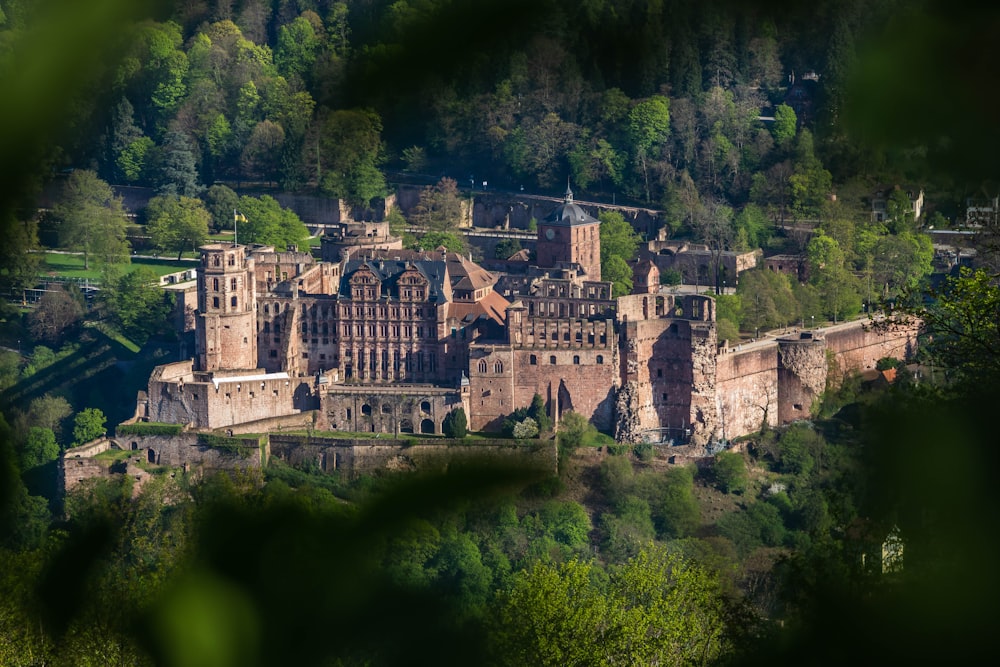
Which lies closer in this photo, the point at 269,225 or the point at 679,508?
the point at 679,508

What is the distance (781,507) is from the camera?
1180 inches

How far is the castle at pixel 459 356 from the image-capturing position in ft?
107

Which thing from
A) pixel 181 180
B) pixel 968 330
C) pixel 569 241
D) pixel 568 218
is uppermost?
pixel 181 180

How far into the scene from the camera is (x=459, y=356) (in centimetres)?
3381

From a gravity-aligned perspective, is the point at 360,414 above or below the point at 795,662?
below

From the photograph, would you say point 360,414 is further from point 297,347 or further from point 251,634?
point 251,634

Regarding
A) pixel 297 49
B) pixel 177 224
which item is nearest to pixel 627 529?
pixel 177 224

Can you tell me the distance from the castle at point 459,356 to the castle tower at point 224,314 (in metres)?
A: 0.03

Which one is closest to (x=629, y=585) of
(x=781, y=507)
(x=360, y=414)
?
(x=781, y=507)

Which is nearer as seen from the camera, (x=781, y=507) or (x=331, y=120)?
(x=331, y=120)

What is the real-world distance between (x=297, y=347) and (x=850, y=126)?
32.9 meters

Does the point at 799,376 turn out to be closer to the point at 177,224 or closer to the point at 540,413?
the point at 540,413

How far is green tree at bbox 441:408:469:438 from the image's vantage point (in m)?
29.5

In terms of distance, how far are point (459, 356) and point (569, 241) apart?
14.1 ft
